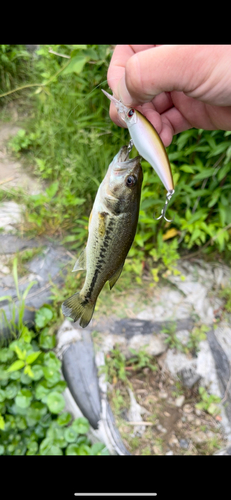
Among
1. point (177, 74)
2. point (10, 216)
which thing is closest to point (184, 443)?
point (10, 216)

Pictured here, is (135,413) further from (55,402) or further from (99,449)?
(55,402)

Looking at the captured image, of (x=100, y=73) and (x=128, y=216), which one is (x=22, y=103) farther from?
(x=128, y=216)

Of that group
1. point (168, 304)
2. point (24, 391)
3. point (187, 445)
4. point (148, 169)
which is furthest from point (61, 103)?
point (187, 445)

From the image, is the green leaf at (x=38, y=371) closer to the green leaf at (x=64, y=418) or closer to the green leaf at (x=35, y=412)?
the green leaf at (x=35, y=412)

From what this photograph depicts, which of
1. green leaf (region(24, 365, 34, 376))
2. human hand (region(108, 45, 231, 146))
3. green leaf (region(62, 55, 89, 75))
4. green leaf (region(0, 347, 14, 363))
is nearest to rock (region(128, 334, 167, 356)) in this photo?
green leaf (region(24, 365, 34, 376))

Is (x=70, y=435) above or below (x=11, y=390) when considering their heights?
below

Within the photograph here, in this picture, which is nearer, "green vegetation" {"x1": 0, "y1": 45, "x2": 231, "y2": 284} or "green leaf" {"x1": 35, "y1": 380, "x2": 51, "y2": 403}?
"green leaf" {"x1": 35, "y1": 380, "x2": 51, "y2": 403}

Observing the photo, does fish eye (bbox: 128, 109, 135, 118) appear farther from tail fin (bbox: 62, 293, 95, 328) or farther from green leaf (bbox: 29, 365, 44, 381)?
green leaf (bbox: 29, 365, 44, 381)
